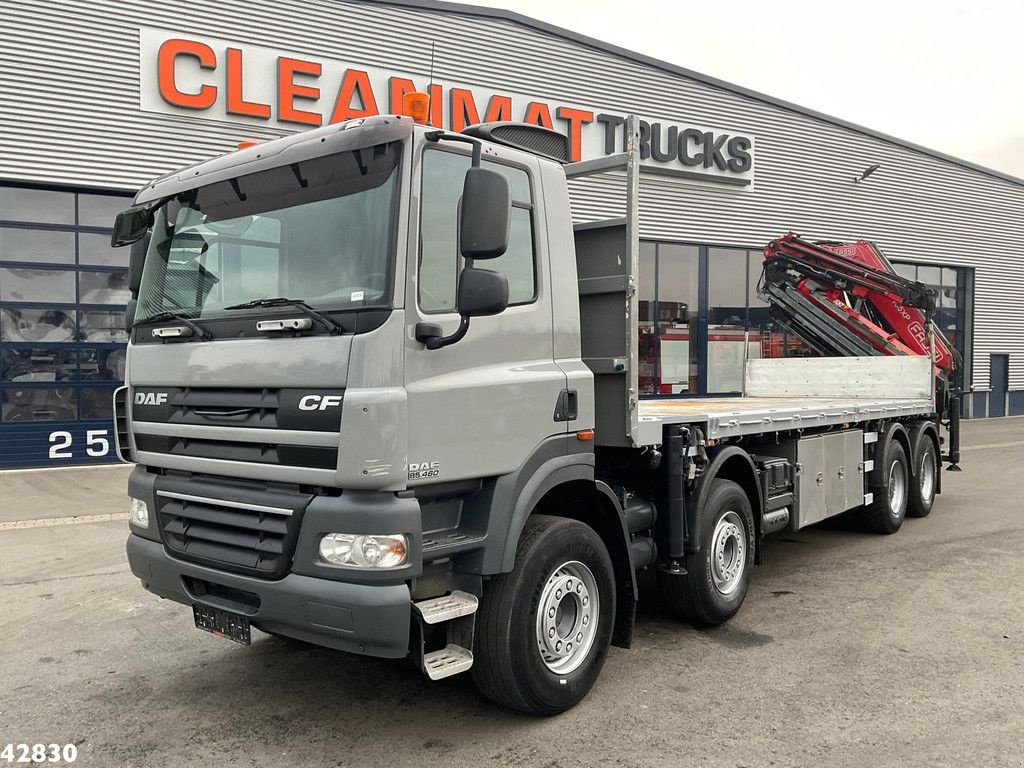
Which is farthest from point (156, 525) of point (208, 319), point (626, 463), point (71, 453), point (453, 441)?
point (71, 453)

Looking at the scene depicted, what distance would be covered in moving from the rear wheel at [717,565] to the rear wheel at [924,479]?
4374 mm

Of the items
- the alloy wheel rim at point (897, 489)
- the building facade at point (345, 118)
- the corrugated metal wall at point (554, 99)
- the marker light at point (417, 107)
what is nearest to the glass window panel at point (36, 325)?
the building facade at point (345, 118)

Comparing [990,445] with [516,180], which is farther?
[990,445]

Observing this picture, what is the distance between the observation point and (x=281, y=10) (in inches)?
547

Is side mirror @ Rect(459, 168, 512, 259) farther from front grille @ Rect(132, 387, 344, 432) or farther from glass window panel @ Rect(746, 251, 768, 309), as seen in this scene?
glass window panel @ Rect(746, 251, 768, 309)

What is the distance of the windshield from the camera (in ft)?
11.1

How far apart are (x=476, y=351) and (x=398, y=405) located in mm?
542

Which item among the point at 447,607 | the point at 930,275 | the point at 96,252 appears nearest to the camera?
the point at 447,607

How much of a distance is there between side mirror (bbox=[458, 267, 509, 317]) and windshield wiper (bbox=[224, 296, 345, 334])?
0.51m

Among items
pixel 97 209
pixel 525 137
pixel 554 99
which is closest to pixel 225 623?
pixel 525 137

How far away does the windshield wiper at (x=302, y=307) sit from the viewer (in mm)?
3328

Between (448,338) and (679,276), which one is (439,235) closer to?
(448,338)

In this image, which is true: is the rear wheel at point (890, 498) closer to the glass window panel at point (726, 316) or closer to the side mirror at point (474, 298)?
the side mirror at point (474, 298)

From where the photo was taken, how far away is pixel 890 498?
27.0 ft
